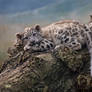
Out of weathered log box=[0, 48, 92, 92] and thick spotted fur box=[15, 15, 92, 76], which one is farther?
thick spotted fur box=[15, 15, 92, 76]

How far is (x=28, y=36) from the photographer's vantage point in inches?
203

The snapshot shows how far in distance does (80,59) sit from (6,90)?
1355 mm

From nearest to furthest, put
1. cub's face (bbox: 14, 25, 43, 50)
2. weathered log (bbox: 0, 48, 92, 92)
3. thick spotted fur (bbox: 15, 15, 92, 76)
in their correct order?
weathered log (bbox: 0, 48, 92, 92) < thick spotted fur (bbox: 15, 15, 92, 76) < cub's face (bbox: 14, 25, 43, 50)

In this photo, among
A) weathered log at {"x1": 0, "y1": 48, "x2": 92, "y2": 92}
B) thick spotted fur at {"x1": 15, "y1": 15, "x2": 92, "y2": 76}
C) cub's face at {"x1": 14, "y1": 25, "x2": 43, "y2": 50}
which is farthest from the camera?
cub's face at {"x1": 14, "y1": 25, "x2": 43, "y2": 50}

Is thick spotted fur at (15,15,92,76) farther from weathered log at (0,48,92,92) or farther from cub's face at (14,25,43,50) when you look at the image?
weathered log at (0,48,92,92)

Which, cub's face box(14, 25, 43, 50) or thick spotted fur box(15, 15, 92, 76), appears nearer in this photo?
thick spotted fur box(15, 15, 92, 76)

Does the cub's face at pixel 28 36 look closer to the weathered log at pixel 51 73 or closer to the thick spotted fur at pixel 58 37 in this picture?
the thick spotted fur at pixel 58 37

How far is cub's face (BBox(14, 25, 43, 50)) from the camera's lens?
200 inches

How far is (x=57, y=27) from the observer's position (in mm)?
5125

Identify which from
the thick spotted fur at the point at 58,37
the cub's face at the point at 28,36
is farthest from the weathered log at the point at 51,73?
the cub's face at the point at 28,36

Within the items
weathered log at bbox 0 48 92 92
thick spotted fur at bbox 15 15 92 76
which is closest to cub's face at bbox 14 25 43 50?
thick spotted fur at bbox 15 15 92 76

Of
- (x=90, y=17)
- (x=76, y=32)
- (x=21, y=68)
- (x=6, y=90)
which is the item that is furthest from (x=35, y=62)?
(x=90, y=17)

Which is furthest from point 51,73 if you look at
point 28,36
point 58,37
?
point 28,36

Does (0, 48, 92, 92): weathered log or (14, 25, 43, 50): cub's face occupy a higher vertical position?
(14, 25, 43, 50): cub's face
